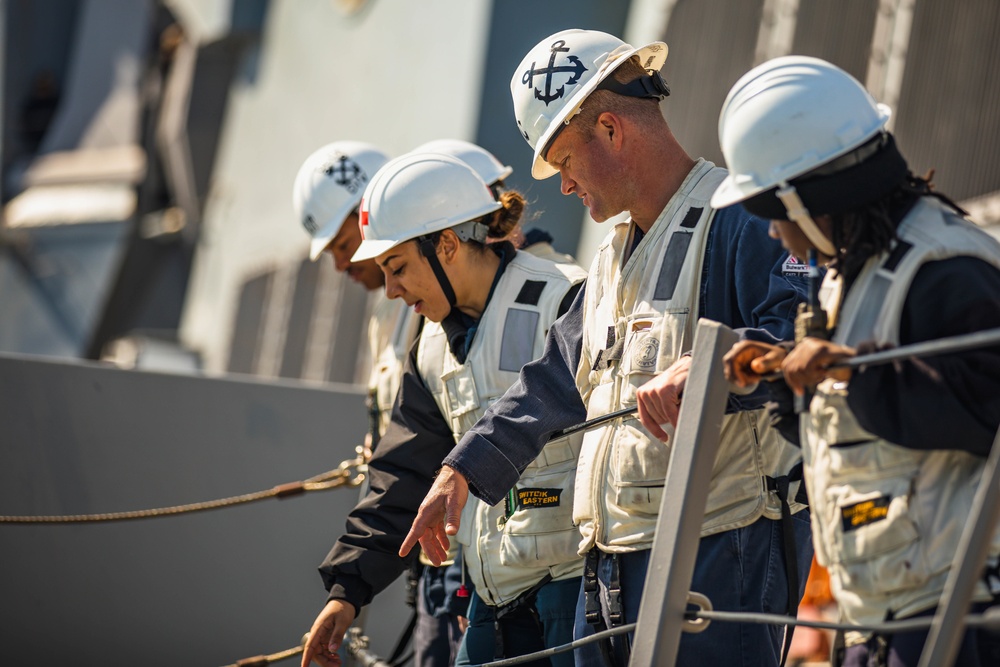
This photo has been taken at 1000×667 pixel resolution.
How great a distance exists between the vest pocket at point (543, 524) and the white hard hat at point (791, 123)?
1279 millimetres

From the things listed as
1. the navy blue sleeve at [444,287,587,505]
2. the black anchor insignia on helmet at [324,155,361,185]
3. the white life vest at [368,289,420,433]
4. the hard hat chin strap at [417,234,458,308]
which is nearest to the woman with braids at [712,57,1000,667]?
the navy blue sleeve at [444,287,587,505]

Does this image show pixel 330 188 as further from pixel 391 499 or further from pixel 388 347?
pixel 391 499

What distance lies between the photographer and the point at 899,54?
7.02 metres

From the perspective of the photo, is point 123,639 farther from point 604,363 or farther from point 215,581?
point 604,363

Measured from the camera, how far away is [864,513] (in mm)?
2080

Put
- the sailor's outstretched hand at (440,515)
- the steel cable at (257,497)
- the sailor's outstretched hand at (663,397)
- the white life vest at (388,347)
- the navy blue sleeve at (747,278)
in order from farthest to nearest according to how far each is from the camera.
Answer: the steel cable at (257,497) → the white life vest at (388,347) → the sailor's outstretched hand at (440,515) → the navy blue sleeve at (747,278) → the sailor's outstretched hand at (663,397)

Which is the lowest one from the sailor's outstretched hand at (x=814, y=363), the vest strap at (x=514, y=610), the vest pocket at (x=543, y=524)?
the vest strap at (x=514, y=610)

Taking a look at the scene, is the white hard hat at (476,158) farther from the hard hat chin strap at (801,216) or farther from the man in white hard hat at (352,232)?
the hard hat chin strap at (801,216)

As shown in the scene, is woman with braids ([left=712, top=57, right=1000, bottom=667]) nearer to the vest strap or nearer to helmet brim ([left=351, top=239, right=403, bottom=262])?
the vest strap

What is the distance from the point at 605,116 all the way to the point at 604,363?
588mm

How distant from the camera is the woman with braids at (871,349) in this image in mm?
2027

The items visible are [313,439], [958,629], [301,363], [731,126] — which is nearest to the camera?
[958,629]

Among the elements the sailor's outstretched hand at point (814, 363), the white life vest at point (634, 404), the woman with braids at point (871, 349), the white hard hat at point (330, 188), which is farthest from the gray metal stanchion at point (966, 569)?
the white hard hat at point (330, 188)

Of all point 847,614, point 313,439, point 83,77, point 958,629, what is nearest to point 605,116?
point 847,614
